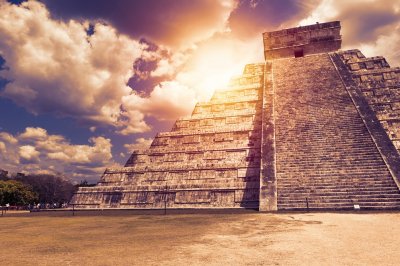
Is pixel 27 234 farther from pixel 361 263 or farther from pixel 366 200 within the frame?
pixel 366 200

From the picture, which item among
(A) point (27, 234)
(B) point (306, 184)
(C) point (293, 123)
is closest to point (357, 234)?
(B) point (306, 184)

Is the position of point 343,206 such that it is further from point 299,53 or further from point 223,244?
point 299,53

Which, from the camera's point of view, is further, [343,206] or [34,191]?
[34,191]

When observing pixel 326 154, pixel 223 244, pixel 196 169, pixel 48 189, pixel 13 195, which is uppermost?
pixel 326 154

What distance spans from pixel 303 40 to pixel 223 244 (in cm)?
2751

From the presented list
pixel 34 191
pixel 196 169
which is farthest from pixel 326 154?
pixel 34 191

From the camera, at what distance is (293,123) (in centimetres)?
1648

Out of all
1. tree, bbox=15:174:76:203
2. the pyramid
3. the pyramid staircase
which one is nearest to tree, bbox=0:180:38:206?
tree, bbox=15:174:76:203

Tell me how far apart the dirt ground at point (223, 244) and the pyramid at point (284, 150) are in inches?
128

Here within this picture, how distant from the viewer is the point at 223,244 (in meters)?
5.94

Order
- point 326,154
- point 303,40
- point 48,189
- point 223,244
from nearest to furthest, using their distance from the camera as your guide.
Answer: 1. point 223,244
2. point 326,154
3. point 303,40
4. point 48,189

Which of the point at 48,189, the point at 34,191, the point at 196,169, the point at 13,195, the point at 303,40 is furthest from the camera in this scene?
the point at 48,189

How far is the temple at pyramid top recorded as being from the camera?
2770 cm

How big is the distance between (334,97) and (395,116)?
11.8ft
